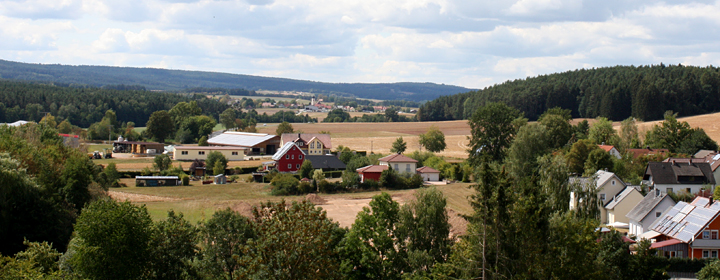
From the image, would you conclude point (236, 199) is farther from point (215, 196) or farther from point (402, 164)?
point (402, 164)

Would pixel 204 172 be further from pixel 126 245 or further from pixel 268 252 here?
pixel 268 252

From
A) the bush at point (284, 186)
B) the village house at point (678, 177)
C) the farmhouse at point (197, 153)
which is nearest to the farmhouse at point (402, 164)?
the bush at point (284, 186)

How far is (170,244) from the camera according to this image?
21031 millimetres

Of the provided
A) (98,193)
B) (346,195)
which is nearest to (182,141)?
(346,195)

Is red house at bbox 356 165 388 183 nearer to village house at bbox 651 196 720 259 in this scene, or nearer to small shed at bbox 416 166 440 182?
small shed at bbox 416 166 440 182

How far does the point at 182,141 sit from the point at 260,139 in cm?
1815

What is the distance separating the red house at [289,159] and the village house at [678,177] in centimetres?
3207

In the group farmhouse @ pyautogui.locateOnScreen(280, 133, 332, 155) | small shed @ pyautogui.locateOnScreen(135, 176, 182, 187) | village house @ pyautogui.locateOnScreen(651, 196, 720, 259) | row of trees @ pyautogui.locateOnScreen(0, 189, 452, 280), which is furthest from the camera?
farmhouse @ pyautogui.locateOnScreen(280, 133, 332, 155)

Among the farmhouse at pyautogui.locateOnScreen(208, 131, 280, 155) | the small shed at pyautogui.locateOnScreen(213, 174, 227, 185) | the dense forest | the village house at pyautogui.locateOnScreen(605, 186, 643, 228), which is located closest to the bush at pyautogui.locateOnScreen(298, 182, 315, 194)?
the small shed at pyautogui.locateOnScreen(213, 174, 227, 185)

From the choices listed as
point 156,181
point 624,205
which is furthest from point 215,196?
point 624,205

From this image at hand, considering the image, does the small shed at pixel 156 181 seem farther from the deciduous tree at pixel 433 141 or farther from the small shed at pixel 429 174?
the deciduous tree at pixel 433 141

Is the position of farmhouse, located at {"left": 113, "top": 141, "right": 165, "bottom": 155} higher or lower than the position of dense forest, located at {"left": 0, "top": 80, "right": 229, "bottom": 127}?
lower

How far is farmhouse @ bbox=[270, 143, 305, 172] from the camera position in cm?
5938

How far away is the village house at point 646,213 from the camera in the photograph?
104ft
